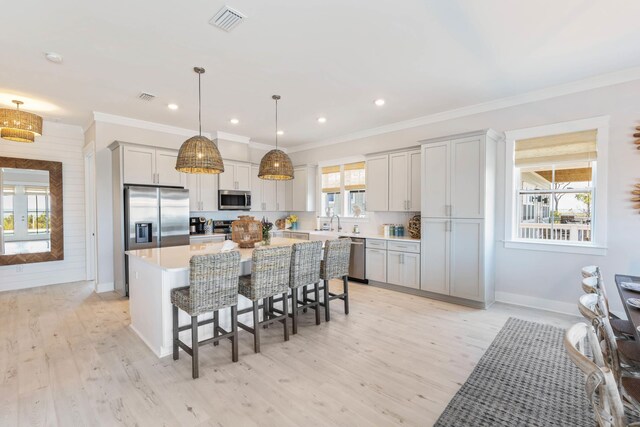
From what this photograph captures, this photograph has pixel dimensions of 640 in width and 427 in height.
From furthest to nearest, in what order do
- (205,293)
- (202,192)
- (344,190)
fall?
(344,190) < (202,192) < (205,293)

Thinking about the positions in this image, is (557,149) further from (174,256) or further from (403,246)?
(174,256)

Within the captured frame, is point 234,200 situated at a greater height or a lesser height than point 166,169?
lesser

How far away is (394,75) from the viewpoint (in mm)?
3529

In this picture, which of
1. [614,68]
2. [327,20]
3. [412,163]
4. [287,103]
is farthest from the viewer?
[412,163]

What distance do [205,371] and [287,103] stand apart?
351 cm

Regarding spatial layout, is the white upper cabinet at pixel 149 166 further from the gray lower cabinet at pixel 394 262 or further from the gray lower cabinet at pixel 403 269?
the gray lower cabinet at pixel 403 269

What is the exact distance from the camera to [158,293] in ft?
9.50

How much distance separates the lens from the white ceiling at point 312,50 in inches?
94.5

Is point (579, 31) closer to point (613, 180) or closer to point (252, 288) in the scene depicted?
point (613, 180)

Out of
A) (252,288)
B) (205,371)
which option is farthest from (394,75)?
(205,371)

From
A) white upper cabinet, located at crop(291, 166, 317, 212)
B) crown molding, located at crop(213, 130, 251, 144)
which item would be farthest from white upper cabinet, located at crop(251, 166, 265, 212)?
white upper cabinet, located at crop(291, 166, 317, 212)

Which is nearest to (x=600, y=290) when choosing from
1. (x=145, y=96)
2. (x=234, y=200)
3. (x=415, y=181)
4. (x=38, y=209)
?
(x=415, y=181)

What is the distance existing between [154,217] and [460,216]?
4.68 m

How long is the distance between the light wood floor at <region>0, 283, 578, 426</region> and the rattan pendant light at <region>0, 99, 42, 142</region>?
7.83ft
